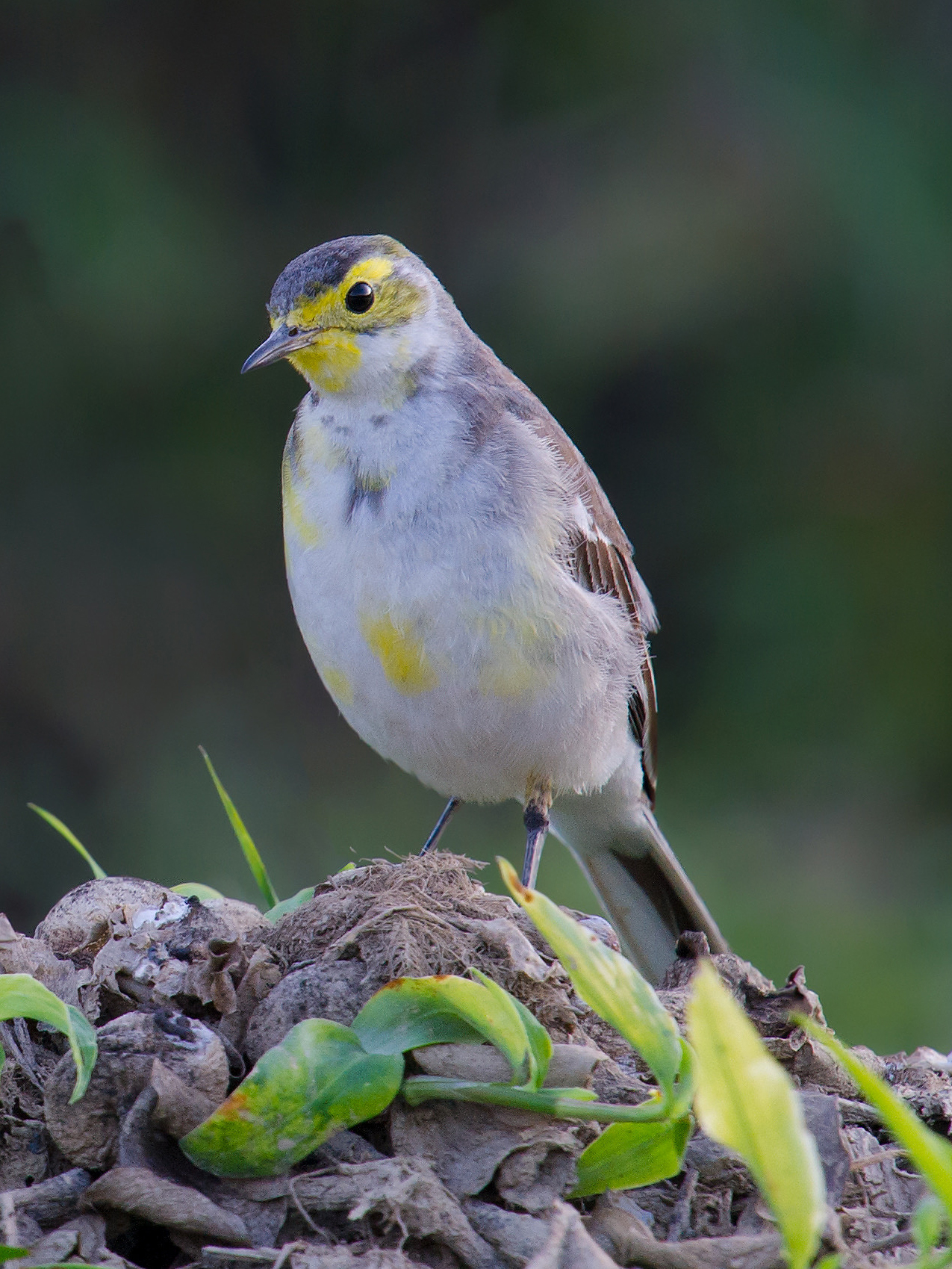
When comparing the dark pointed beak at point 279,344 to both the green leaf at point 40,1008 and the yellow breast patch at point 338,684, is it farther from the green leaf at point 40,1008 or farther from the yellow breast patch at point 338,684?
the green leaf at point 40,1008

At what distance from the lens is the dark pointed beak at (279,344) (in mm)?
3957

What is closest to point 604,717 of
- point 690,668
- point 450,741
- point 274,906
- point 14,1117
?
point 450,741

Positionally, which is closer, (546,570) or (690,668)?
(546,570)

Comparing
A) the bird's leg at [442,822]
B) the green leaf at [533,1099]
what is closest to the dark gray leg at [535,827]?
the bird's leg at [442,822]

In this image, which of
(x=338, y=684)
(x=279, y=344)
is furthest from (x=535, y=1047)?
(x=279, y=344)

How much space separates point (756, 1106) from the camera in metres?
1.71

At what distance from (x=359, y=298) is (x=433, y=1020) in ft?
8.04

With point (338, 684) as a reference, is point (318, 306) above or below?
above

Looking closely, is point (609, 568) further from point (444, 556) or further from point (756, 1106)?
point (756, 1106)

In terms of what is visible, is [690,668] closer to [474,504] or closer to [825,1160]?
[474,504]

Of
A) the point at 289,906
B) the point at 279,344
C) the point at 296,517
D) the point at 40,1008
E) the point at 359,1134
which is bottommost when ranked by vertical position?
the point at 40,1008

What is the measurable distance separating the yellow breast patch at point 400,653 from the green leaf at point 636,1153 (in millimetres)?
1858

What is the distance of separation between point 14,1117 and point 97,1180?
0.26 m

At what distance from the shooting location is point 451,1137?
2312mm
